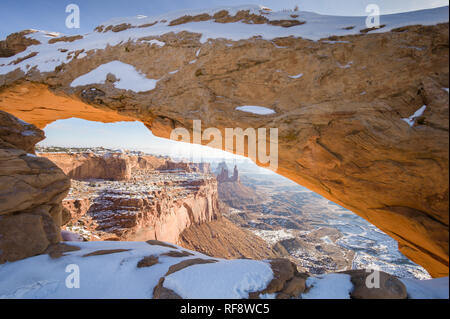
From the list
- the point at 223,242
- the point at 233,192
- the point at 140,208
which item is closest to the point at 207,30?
the point at 140,208

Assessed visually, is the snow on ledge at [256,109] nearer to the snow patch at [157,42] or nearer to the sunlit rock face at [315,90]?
the sunlit rock face at [315,90]

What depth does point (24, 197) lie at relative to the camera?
15.8ft

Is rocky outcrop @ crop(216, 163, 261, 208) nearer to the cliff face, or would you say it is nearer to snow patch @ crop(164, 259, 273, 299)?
the cliff face

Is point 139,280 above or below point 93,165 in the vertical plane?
above

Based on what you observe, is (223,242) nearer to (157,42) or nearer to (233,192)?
(157,42)

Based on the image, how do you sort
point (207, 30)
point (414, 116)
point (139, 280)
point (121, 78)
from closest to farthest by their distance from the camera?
point (414, 116) < point (139, 280) < point (207, 30) < point (121, 78)

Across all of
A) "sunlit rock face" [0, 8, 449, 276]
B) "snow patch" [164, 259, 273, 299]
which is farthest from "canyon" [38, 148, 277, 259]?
"snow patch" [164, 259, 273, 299]

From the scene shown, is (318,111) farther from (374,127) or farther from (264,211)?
(264,211)

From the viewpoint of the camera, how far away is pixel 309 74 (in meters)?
4.45

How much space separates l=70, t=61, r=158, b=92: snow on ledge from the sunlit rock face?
0.17 feet

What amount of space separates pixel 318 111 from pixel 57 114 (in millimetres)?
11978

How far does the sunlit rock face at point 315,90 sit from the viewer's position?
3.39m

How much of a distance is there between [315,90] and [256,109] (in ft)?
4.99

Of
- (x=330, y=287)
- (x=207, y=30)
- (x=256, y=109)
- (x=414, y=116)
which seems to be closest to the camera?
(x=330, y=287)
